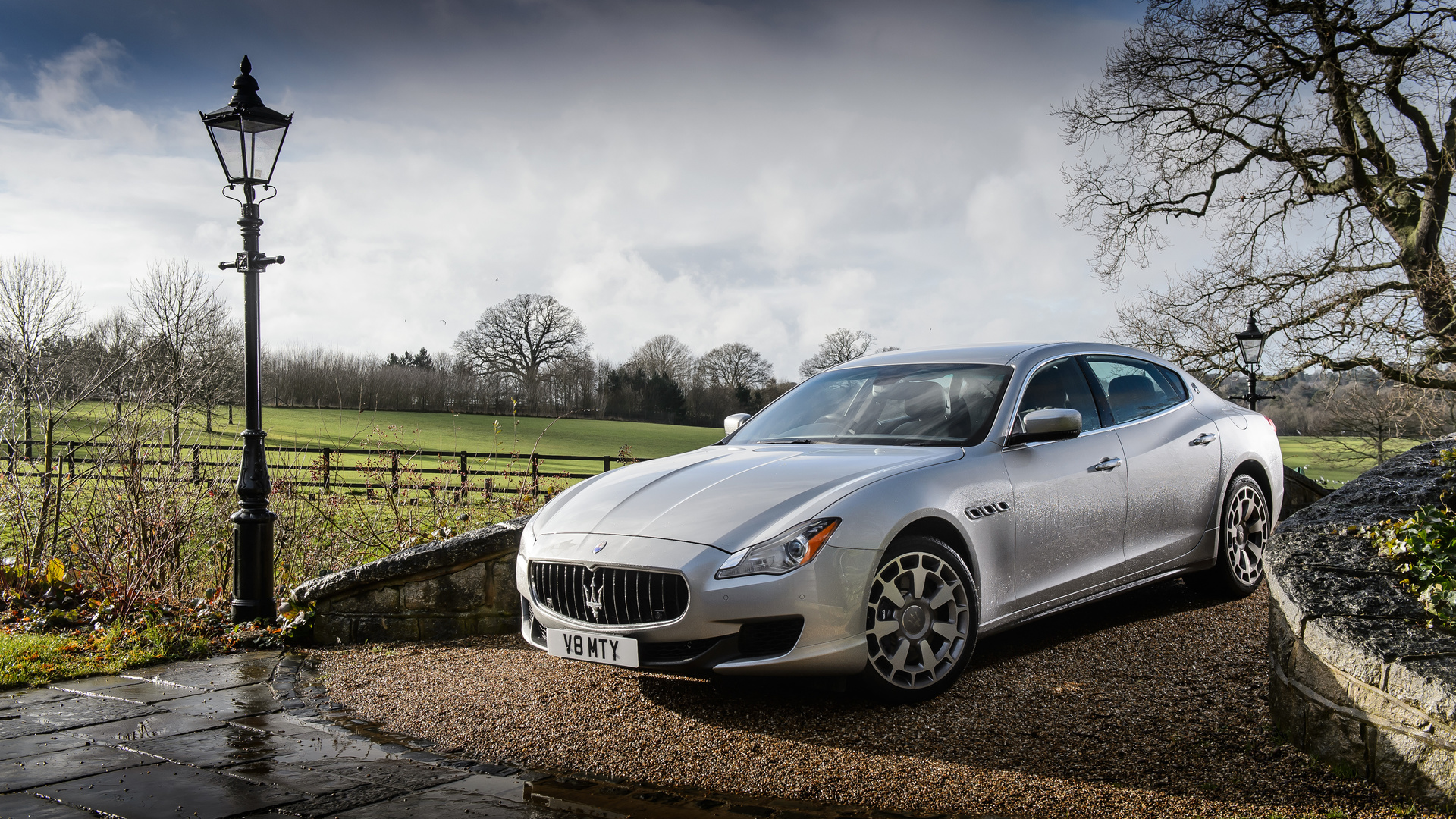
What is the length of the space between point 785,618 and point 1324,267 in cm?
2136

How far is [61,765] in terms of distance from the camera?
3.85 m

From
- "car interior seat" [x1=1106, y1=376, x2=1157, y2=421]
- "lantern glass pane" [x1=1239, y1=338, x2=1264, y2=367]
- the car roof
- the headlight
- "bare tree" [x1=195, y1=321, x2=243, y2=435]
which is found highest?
"bare tree" [x1=195, y1=321, x2=243, y2=435]

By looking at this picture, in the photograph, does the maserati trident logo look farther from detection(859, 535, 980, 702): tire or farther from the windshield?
the windshield

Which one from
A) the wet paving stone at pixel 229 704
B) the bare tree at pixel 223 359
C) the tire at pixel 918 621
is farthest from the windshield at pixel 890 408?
the bare tree at pixel 223 359

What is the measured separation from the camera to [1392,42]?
19.2 meters

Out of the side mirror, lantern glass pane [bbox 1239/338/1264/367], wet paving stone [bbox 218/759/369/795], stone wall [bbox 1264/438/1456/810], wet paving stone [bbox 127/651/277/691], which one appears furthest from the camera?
lantern glass pane [bbox 1239/338/1264/367]

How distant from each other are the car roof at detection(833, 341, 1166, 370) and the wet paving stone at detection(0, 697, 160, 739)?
4.14 metres

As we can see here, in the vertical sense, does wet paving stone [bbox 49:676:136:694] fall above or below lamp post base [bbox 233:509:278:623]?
below

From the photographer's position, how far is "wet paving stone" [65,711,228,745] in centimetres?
424

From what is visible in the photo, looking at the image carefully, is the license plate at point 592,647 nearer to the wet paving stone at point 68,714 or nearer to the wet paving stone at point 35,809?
the wet paving stone at point 35,809

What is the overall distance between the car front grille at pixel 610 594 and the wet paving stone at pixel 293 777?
106 centimetres

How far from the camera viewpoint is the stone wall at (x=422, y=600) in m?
6.11

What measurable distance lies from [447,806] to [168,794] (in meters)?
1.05

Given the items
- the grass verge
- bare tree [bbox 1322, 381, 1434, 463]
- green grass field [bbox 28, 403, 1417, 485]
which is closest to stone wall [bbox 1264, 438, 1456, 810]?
green grass field [bbox 28, 403, 1417, 485]
